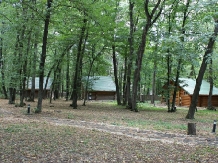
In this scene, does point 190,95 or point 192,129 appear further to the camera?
point 190,95

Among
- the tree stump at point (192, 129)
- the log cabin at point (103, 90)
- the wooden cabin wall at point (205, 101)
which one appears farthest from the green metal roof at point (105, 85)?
the tree stump at point (192, 129)

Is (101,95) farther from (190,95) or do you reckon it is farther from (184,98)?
(190,95)

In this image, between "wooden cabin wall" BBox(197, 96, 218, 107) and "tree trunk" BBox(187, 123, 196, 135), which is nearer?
"tree trunk" BBox(187, 123, 196, 135)

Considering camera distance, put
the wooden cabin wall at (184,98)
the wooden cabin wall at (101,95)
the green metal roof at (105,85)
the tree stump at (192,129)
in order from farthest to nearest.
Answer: the wooden cabin wall at (101,95) < the green metal roof at (105,85) < the wooden cabin wall at (184,98) < the tree stump at (192,129)

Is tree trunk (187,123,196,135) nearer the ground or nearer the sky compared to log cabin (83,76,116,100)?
nearer the ground

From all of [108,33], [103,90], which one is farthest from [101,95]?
[108,33]

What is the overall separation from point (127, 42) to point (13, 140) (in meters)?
17.6

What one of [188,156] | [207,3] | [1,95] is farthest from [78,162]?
[1,95]

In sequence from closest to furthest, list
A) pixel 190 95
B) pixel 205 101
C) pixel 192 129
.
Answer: pixel 192 129
pixel 190 95
pixel 205 101

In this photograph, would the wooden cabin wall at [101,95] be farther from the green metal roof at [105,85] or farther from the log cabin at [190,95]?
the log cabin at [190,95]

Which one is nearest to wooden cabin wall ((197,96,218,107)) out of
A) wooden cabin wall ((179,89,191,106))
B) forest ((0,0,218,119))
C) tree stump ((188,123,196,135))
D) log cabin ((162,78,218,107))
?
log cabin ((162,78,218,107))

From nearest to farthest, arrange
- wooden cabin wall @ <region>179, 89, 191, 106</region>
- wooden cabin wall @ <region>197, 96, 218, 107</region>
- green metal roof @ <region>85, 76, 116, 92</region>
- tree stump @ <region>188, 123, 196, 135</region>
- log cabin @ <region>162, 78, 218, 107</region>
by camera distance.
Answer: tree stump @ <region>188, 123, 196, 135</region>
log cabin @ <region>162, 78, 218, 107</region>
wooden cabin wall @ <region>179, 89, 191, 106</region>
wooden cabin wall @ <region>197, 96, 218, 107</region>
green metal roof @ <region>85, 76, 116, 92</region>

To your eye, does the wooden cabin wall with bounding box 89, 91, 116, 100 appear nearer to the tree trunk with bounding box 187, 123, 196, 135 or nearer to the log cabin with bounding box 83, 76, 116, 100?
the log cabin with bounding box 83, 76, 116, 100

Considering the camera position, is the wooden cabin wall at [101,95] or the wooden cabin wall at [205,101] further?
the wooden cabin wall at [101,95]
